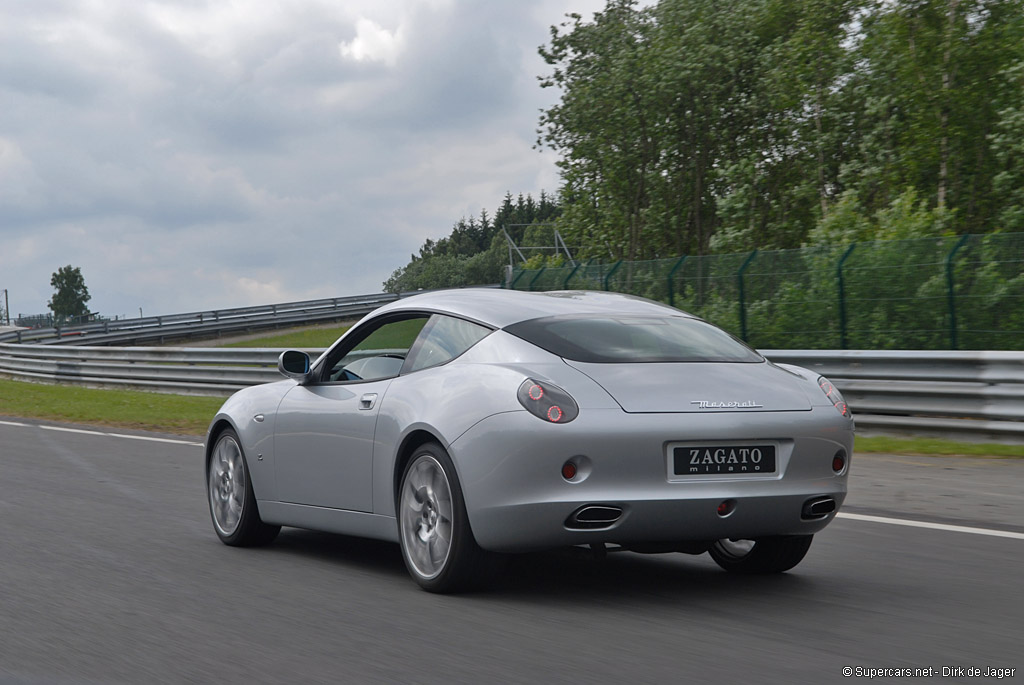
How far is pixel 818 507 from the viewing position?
5621 millimetres

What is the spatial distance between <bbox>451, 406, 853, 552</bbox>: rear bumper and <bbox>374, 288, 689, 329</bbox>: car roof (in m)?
0.79

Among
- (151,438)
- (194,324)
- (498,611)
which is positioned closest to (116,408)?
(151,438)

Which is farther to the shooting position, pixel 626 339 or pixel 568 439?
pixel 626 339

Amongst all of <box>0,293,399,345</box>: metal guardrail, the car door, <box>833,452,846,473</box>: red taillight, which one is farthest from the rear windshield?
<box>0,293,399,345</box>: metal guardrail

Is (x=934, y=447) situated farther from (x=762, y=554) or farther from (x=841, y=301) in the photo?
→ (x=762, y=554)

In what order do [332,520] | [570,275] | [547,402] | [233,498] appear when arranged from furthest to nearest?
[570,275]
[233,498]
[332,520]
[547,402]

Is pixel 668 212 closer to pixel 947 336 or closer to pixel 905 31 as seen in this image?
pixel 905 31

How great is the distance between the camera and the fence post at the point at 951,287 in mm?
14773

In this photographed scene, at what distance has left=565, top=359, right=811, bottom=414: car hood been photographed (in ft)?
17.6

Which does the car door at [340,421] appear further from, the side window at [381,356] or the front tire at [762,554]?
the front tire at [762,554]

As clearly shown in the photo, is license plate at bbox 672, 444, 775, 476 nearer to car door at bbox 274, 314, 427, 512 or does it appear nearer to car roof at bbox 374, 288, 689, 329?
car roof at bbox 374, 288, 689, 329

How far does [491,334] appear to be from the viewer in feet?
19.4

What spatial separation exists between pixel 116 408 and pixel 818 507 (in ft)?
59.6

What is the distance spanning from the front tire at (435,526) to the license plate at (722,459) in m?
0.94
